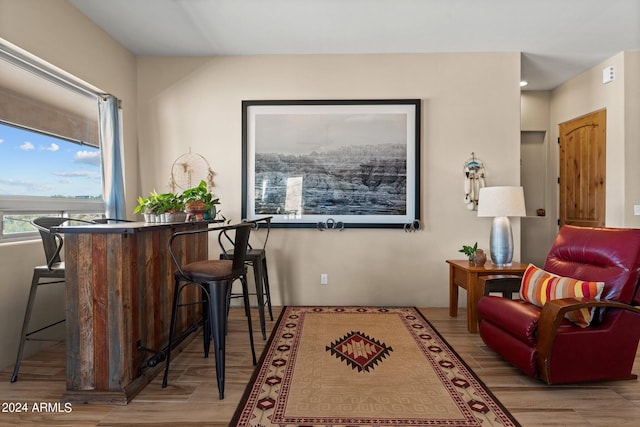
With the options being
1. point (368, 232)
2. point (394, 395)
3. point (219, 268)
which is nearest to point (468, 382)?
point (394, 395)

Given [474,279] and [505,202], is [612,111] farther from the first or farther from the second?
[474,279]

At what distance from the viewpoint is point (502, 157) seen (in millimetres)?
3967

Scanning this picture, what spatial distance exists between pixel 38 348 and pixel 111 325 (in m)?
1.37

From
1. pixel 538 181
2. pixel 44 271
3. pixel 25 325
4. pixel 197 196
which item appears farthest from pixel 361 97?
pixel 25 325

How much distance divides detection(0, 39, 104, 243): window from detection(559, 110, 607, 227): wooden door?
5541 mm

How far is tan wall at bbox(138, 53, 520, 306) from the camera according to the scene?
3969 mm

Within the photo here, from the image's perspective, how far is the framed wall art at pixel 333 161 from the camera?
398 centimetres

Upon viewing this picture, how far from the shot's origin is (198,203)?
9.28ft

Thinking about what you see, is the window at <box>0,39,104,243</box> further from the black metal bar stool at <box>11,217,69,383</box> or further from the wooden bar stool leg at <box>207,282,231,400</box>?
the wooden bar stool leg at <box>207,282,231,400</box>

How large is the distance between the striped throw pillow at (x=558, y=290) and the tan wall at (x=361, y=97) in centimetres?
142

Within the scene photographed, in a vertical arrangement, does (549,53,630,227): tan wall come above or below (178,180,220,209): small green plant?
above

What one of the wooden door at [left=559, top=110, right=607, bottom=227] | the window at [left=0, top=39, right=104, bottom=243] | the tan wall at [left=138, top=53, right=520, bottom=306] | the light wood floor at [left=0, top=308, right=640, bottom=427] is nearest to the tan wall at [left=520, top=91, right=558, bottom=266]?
the wooden door at [left=559, top=110, right=607, bottom=227]

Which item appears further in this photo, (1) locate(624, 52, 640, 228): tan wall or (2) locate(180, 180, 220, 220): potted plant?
(1) locate(624, 52, 640, 228): tan wall

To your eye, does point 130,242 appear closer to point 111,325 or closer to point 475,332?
point 111,325
